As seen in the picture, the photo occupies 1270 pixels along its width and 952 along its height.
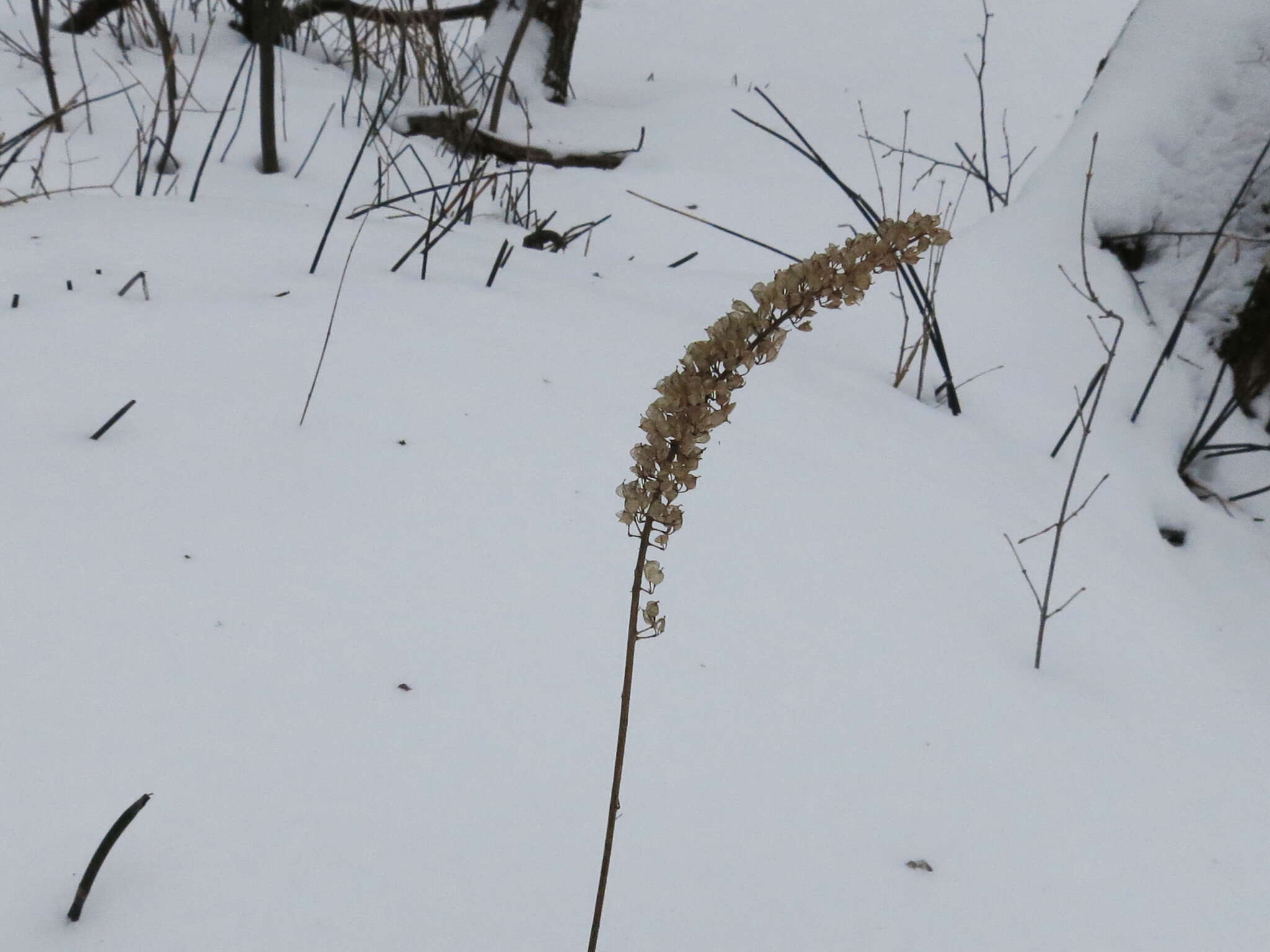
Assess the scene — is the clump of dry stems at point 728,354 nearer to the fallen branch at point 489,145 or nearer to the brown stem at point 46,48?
the brown stem at point 46,48

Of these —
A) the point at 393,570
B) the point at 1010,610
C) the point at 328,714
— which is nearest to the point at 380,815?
the point at 328,714

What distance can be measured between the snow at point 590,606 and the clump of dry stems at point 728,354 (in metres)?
0.42

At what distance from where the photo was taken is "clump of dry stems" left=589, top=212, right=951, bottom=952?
17.3 inches

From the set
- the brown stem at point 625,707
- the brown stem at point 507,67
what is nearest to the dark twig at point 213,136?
the brown stem at point 507,67

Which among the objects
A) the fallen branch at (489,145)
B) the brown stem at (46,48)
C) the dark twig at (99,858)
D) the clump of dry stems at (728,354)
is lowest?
the fallen branch at (489,145)

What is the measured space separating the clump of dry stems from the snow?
424 mm

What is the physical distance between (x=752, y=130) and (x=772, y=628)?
308 centimetres

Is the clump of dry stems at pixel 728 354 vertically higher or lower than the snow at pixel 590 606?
higher

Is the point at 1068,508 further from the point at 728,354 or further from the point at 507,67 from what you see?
the point at 507,67

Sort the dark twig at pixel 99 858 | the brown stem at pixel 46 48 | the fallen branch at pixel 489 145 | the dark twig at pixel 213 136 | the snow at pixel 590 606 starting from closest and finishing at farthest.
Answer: the dark twig at pixel 99 858 < the snow at pixel 590 606 < the dark twig at pixel 213 136 < the brown stem at pixel 46 48 < the fallen branch at pixel 489 145

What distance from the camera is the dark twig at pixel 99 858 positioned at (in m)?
0.63

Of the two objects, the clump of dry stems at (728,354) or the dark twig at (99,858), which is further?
the dark twig at (99,858)

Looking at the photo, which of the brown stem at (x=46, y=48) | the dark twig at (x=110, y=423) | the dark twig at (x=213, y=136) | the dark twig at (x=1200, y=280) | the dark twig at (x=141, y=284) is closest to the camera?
the dark twig at (x=110, y=423)

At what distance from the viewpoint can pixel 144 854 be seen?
0.69 m
